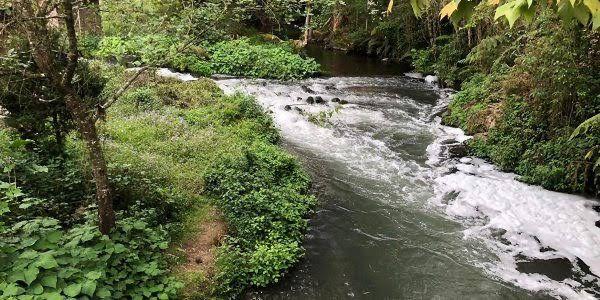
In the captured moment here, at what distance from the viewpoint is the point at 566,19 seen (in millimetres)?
2010

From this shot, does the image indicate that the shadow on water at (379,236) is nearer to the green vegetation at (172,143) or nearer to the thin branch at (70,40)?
the green vegetation at (172,143)

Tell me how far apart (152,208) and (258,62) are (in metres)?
13.4

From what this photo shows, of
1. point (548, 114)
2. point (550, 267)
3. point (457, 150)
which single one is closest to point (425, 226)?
point (550, 267)

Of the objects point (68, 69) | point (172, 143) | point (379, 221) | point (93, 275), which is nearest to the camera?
point (93, 275)

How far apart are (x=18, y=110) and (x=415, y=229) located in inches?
266

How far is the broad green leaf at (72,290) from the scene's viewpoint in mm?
4309

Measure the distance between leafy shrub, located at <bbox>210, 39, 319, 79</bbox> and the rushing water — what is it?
612cm

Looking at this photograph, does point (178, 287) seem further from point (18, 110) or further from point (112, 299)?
point (18, 110)

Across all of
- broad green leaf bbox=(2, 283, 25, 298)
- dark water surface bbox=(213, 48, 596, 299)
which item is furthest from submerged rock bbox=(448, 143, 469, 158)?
broad green leaf bbox=(2, 283, 25, 298)

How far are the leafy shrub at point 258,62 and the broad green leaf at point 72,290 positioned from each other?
14.7 m

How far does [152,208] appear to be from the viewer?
671cm

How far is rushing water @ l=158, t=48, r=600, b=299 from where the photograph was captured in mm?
6634

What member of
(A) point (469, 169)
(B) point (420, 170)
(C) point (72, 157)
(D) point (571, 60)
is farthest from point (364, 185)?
(C) point (72, 157)

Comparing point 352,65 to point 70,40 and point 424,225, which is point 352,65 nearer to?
point 424,225
